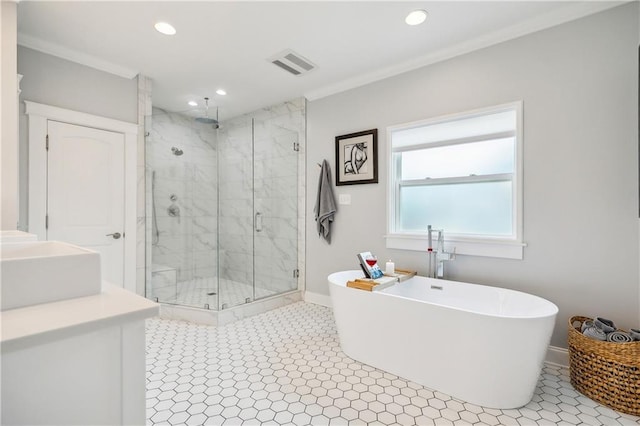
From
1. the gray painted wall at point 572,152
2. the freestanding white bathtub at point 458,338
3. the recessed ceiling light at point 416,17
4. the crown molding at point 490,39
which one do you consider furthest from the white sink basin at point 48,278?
the crown molding at point 490,39

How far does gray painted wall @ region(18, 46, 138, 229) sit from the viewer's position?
2518 mm

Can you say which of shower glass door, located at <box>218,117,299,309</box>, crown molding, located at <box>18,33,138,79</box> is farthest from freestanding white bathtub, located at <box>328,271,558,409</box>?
crown molding, located at <box>18,33,138,79</box>

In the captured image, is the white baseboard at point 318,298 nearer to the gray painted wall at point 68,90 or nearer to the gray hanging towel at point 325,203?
the gray hanging towel at point 325,203

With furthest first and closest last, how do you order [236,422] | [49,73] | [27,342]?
1. [49,73]
2. [236,422]
3. [27,342]

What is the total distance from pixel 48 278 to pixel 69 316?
0.59ft

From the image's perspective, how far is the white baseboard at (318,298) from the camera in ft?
11.6

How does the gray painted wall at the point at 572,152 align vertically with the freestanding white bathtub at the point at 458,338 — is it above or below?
above

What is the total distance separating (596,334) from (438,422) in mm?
A: 1136

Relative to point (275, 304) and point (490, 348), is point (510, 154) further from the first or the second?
point (275, 304)

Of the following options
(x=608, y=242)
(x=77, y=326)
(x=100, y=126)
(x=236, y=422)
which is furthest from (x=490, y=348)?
(x=100, y=126)

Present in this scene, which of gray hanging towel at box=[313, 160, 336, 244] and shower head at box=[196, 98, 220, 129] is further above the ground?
shower head at box=[196, 98, 220, 129]

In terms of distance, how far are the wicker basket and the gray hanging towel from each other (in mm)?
2233

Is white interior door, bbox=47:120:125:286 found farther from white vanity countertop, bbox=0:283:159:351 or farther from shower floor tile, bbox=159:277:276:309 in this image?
white vanity countertop, bbox=0:283:159:351

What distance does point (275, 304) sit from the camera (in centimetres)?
348
